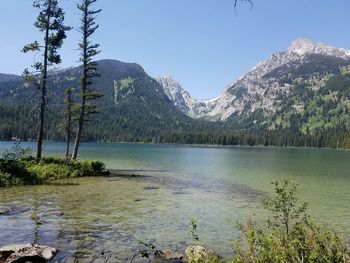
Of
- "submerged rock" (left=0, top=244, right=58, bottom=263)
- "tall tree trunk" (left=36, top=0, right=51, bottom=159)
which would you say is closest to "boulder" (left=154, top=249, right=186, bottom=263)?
"submerged rock" (left=0, top=244, right=58, bottom=263)

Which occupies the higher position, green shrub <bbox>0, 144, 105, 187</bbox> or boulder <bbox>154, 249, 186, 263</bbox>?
green shrub <bbox>0, 144, 105, 187</bbox>

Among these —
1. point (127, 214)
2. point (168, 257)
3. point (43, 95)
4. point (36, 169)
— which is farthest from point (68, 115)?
point (168, 257)

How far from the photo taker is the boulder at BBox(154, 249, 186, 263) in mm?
15608

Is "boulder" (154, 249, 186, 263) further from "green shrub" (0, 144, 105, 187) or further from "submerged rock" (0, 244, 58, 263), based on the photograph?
"green shrub" (0, 144, 105, 187)

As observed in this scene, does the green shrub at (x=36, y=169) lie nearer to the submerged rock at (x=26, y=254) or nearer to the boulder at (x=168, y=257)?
the submerged rock at (x=26, y=254)

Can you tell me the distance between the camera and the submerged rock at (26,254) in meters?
13.8

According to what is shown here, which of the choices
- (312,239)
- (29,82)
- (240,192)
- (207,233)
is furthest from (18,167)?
(312,239)

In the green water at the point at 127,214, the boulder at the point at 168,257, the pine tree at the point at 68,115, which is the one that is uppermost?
the pine tree at the point at 68,115

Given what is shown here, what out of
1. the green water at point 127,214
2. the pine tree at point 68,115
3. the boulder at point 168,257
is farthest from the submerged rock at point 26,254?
the pine tree at point 68,115

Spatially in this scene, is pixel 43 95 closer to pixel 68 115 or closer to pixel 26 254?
pixel 68 115

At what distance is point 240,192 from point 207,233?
19.1 m

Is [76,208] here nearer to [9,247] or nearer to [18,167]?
[9,247]

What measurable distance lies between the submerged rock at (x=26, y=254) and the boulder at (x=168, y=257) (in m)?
4.14

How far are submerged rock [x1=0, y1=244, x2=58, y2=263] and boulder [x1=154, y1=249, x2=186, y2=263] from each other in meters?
4.14
